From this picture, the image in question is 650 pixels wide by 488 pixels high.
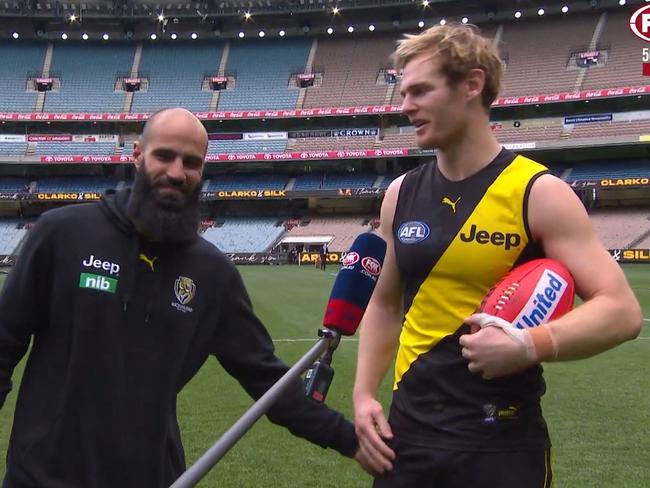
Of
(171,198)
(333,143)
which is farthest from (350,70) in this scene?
(171,198)

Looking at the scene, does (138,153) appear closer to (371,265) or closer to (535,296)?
(371,265)

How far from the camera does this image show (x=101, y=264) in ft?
7.33

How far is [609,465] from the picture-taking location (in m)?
5.00

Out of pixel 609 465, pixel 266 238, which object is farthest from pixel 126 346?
pixel 266 238

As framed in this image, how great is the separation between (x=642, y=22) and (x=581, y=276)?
4619 cm

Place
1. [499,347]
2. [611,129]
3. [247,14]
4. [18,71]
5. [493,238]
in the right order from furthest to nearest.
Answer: [18,71], [247,14], [611,129], [493,238], [499,347]

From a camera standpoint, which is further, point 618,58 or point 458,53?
point 618,58

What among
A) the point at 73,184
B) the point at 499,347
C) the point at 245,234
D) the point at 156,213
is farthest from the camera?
the point at 73,184

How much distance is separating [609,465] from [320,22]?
4962cm

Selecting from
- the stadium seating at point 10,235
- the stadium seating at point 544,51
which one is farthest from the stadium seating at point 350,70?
the stadium seating at point 10,235

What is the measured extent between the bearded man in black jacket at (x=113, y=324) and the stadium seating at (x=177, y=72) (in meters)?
51.6

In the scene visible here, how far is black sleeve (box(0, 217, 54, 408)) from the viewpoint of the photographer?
2189 mm

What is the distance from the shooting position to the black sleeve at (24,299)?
219 cm

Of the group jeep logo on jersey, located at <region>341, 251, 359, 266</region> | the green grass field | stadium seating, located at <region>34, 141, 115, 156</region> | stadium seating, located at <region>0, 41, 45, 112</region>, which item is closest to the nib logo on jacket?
jeep logo on jersey, located at <region>341, 251, 359, 266</region>
